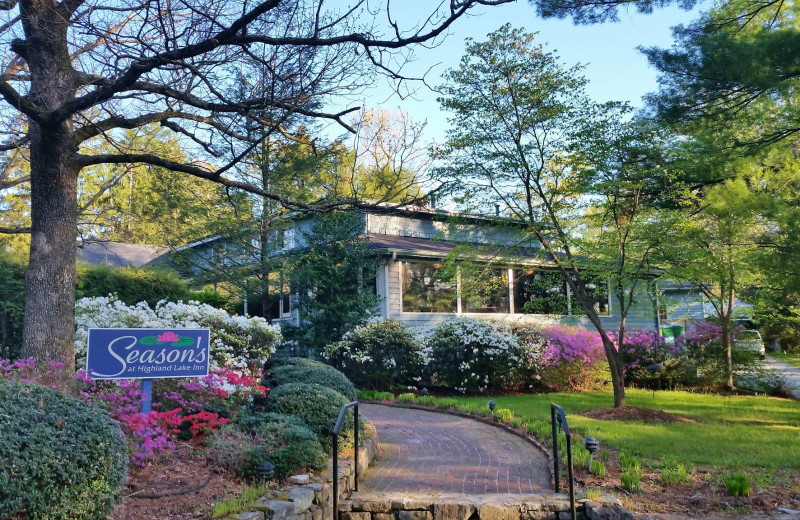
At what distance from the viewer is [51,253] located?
6863 mm

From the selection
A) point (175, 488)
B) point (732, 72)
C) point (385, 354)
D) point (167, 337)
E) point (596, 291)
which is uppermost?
point (732, 72)

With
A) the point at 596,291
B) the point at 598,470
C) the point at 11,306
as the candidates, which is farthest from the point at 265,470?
the point at 596,291

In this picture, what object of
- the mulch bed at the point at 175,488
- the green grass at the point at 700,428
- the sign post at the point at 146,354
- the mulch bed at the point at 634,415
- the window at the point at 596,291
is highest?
the window at the point at 596,291

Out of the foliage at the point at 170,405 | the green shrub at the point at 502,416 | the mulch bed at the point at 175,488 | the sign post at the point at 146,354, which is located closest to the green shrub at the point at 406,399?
the green shrub at the point at 502,416

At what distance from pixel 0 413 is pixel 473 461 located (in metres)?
5.02

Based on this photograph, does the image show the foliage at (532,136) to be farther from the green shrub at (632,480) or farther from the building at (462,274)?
the green shrub at (632,480)

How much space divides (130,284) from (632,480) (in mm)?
10623

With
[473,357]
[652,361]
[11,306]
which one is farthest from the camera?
[652,361]

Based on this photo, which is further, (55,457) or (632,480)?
(632,480)

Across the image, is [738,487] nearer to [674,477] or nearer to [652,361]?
[674,477]

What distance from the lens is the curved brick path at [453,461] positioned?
20.5ft

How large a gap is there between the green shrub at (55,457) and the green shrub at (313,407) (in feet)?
8.79

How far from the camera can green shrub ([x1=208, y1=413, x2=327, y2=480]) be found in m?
5.71

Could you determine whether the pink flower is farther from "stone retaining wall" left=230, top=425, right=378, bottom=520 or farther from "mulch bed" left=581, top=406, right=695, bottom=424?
"mulch bed" left=581, top=406, right=695, bottom=424
